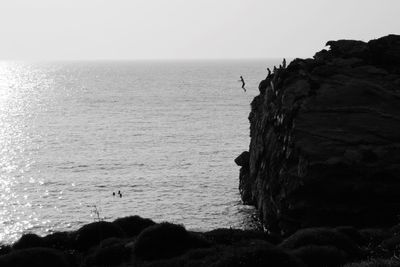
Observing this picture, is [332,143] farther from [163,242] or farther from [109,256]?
[109,256]

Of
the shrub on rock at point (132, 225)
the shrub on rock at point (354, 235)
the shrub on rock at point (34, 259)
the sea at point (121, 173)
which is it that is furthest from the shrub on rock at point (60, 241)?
the shrub on rock at point (354, 235)

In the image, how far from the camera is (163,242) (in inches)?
1375

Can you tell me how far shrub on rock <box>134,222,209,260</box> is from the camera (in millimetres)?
34438

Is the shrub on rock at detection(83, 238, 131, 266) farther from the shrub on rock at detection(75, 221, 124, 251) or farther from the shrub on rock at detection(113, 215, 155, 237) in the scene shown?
the shrub on rock at detection(113, 215, 155, 237)

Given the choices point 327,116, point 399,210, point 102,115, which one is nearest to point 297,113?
point 327,116

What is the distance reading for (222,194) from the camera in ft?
276

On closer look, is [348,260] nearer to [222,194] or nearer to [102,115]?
[222,194]

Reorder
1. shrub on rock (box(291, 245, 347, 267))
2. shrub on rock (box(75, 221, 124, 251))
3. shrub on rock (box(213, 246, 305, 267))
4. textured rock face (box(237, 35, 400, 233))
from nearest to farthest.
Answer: shrub on rock (box(213, 246, 305, 267)) → shrub on rock (box(291, 245, 347, 267)) → shrub on rock (box(75, 221, 124, 251)) → textured rock face (box(237, 35, 400, 233))

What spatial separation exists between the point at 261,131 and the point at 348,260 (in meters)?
43.2

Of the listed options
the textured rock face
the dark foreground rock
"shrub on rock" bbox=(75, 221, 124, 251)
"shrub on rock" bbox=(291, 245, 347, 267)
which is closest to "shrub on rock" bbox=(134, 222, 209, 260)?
the dark foreground rock

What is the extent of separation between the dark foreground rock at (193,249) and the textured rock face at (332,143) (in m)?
13.5

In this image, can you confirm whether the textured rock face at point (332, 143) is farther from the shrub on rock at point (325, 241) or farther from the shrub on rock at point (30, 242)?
the shrub on rock at point (30, 242)

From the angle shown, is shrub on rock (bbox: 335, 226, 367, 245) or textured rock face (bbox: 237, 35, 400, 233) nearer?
shrub on rock (bbox: 335, 226, 367, 245)

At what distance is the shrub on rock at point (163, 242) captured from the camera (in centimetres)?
3444
